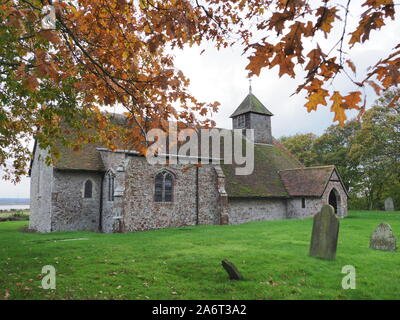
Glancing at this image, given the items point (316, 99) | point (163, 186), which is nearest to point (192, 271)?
point (316, 99)

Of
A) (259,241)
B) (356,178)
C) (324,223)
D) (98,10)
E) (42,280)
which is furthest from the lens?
(356,178)

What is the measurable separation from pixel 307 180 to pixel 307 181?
0.12 m

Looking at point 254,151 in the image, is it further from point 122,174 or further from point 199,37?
point 199,37

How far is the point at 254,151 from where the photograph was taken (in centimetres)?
2886

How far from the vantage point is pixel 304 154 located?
48.8m

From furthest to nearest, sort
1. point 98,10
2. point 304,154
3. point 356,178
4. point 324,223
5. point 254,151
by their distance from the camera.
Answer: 1. point 304,154
2. point 356,178
3. point 254,151
4. point 324,223
5. point 98,10

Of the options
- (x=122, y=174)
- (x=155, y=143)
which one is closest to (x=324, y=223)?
(x=155, y=143)

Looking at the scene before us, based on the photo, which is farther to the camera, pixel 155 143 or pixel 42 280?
pixel 42 280

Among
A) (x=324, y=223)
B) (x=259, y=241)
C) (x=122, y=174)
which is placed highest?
(x=122, y=174)

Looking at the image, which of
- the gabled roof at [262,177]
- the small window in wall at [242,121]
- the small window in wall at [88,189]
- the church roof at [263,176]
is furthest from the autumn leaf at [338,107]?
the small window in wall at [242,121]

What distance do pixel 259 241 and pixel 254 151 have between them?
56.7 feet

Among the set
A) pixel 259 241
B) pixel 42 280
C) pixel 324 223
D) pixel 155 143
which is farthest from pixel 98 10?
pixel 259 241

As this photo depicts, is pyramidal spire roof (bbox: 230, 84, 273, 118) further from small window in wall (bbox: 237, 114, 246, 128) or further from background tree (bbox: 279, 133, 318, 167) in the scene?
background tree (bbox: 279, 133, 318, 167)

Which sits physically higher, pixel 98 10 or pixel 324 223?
pixel 98 10
